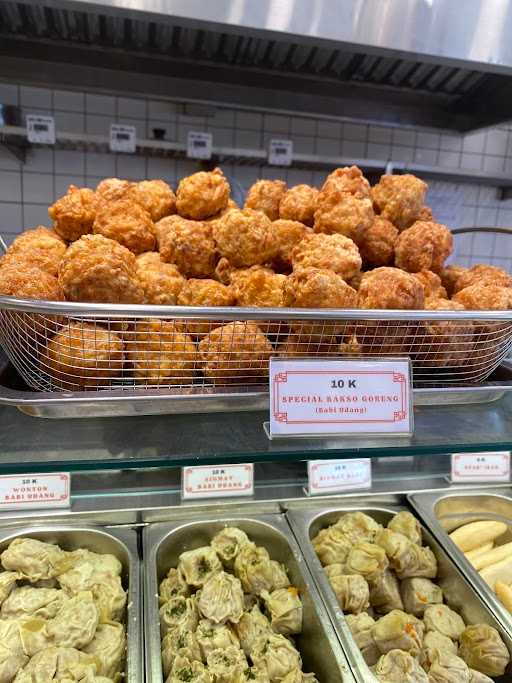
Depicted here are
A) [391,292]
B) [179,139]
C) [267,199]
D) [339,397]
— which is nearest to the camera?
[339,397]

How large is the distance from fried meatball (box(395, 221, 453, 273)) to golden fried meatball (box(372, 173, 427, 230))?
66 millimetres

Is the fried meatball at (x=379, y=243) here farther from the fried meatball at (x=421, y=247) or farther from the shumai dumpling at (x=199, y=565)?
the shumai dumpling at (x=199, y=565)

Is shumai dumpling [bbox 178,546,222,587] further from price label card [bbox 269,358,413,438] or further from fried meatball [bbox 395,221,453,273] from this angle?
fried meatball [bbox 395,221,453,273]

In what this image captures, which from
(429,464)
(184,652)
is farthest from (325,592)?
(429,464)

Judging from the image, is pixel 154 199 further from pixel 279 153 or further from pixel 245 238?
pixel 279 153

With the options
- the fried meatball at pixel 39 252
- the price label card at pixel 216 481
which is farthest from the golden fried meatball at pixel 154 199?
the price label card at pixel 216 481

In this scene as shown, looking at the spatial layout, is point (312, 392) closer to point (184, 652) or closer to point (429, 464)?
point (184, 652)

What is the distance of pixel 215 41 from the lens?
2.45 m

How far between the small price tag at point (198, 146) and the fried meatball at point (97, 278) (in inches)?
92.4

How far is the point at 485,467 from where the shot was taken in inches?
50.8

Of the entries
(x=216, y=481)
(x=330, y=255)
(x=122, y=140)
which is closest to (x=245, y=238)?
(x=330, y=255)

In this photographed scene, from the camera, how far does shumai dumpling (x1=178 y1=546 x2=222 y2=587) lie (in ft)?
3.81

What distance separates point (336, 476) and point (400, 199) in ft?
2.35

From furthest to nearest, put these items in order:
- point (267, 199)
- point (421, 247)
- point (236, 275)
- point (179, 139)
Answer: point (179, 139) < point (267, 199) < point (421, 247) < point (236, 275)
